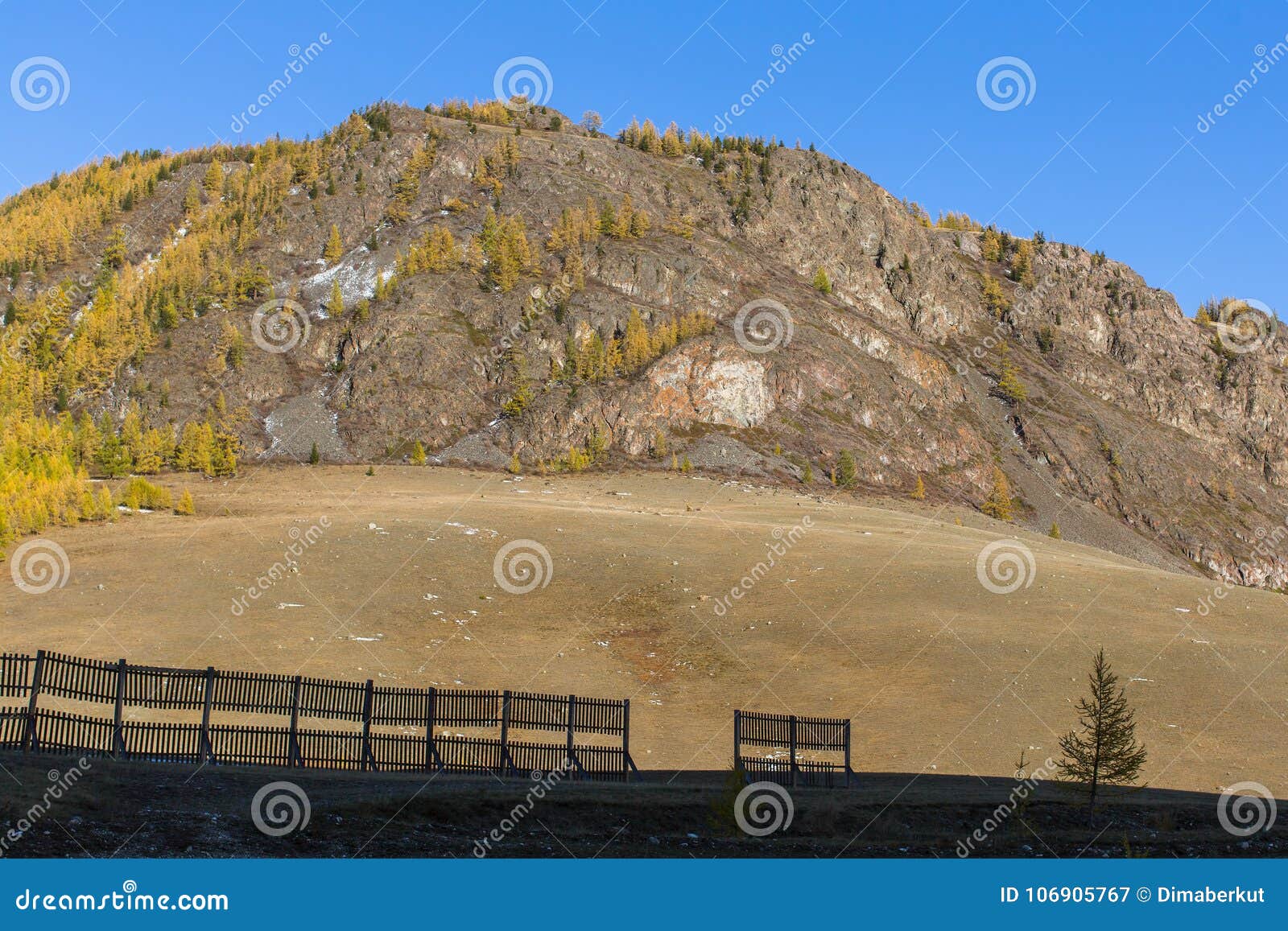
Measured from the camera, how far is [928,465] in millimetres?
161000

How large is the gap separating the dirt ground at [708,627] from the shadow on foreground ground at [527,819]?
10.6m

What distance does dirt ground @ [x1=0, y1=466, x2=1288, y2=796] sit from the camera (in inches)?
1667

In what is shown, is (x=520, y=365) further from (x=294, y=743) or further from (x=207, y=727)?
(x=207, y=727)

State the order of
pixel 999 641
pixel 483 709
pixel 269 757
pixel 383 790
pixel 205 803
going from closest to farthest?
1. pixel 205 803
2. pixel 383 790
3. pixel 269 757
4. pixel 483 709
5. pixel 999 641

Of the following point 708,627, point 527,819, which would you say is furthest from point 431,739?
point 708,627

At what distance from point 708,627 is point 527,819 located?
35651mm

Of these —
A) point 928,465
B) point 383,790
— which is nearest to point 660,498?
point 928,465

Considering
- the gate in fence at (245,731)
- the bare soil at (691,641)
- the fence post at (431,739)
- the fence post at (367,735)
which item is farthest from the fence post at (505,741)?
the bare soil at (691,641)

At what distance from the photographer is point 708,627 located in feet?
189

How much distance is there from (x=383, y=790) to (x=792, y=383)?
142247mm

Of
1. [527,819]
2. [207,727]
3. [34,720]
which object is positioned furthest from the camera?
[207,727]

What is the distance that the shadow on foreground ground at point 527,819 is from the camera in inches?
719

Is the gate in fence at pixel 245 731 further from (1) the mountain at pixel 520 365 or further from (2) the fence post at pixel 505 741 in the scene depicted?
(1) the mountain at pixel 520 365

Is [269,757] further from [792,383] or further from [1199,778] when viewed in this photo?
[792,383]
